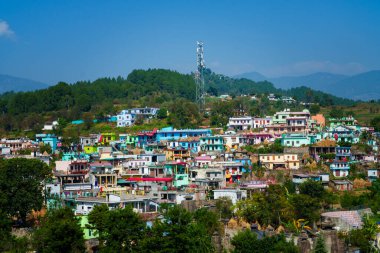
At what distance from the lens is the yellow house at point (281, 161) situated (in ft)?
119

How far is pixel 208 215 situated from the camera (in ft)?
81.1

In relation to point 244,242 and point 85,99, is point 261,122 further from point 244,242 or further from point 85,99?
point 244,242

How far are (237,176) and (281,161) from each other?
3.32 meters

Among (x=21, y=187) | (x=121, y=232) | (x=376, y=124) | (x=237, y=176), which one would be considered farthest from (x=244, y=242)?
(x=376, y=124)

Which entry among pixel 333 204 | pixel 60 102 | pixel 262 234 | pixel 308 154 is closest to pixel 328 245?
pixel 262 234

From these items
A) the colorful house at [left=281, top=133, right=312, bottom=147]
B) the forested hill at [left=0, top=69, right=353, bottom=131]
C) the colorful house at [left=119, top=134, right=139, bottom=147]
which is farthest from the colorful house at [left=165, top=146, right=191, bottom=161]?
the forested hill at [left=0, top=69, right=353, bottom=131]

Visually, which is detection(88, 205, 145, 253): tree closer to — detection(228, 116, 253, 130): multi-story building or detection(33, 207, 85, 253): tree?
detection(33, 207, 85, 253): tree

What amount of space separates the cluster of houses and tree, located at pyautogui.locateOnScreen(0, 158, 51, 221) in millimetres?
1182

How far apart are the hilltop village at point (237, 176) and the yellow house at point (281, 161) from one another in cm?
6

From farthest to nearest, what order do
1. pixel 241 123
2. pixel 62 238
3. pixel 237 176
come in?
pixel 241 123 → pixel 237 176 → pixel 62 238

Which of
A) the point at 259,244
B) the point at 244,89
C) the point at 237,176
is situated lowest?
the point at 259,244

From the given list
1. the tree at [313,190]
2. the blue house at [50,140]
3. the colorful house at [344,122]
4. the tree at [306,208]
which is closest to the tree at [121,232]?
the tree at [306,208]

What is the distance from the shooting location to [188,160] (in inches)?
1463

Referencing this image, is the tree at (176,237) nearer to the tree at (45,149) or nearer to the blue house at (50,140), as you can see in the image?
the tree at (45,149)
